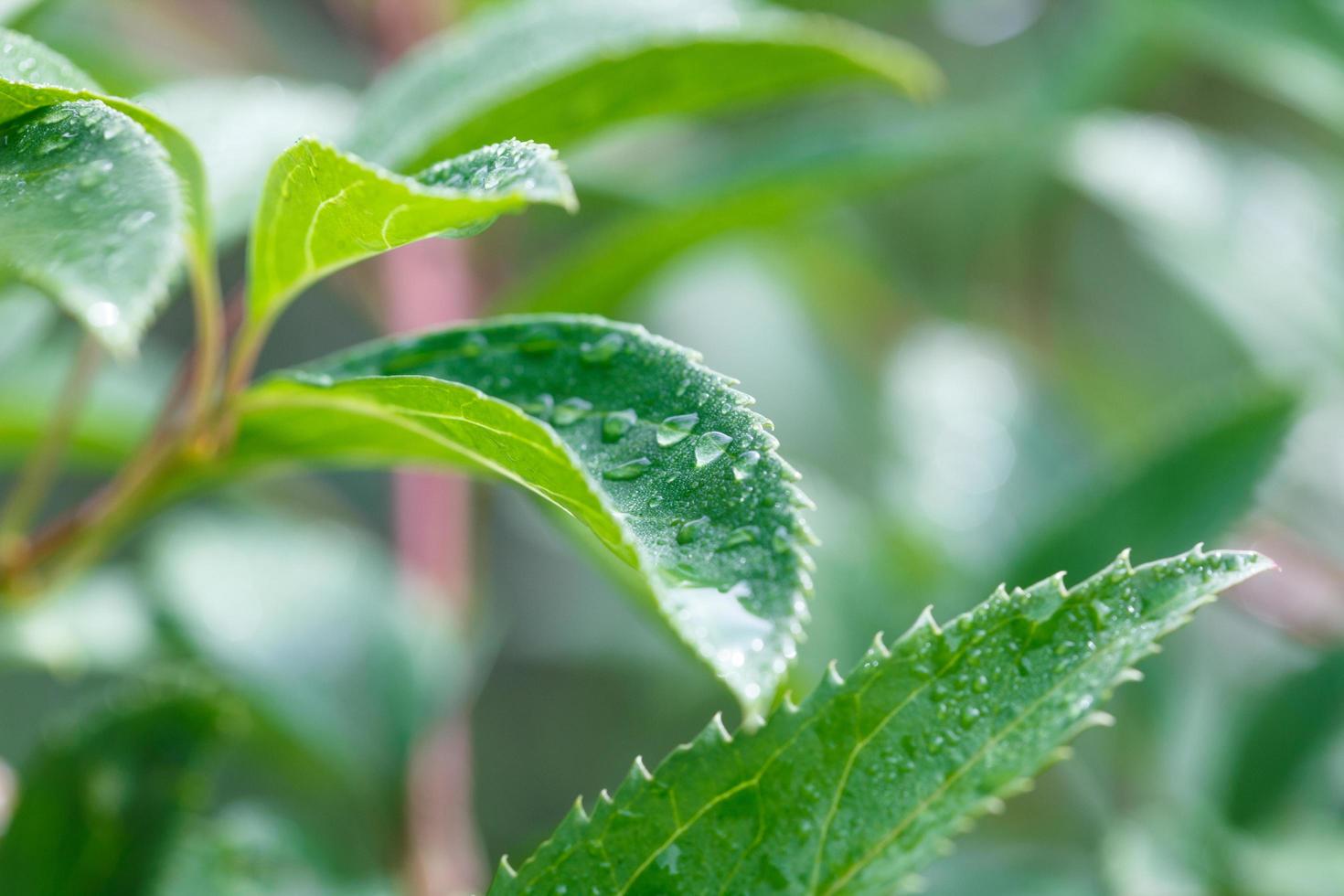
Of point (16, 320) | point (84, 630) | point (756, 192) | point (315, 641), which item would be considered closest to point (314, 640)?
point (315, 641)

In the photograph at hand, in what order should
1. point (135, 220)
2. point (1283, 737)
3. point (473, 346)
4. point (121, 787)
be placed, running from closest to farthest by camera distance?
point (135, 220), point (473, 346), point (121, 787), point (1283, 737)

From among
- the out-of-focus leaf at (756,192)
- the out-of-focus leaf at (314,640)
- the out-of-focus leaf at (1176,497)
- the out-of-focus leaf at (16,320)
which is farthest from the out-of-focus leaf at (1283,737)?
the out-of-focus leaf at (16,320)

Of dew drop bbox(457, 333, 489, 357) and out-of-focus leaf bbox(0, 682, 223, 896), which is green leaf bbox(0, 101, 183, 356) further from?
out-of-focus leaf bbox(0, 682, 223, 896)

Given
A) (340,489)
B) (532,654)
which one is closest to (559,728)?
(532,654)

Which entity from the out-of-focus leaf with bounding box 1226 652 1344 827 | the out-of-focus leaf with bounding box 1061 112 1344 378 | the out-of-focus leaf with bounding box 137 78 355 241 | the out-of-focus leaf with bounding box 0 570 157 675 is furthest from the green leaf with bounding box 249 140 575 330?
the out-of-focus leaf with bounding box 1061 112 1344 378

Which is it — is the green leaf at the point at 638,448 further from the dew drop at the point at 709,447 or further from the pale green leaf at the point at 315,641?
the pale green leaf at the point at 315,641

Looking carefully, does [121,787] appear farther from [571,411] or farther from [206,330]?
[571,411]

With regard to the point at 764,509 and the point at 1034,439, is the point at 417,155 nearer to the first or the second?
the point at 764,509
